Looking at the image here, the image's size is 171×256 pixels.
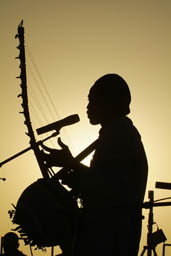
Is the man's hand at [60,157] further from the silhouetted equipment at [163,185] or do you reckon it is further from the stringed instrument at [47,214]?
the silhouetted equipment at [163,185]

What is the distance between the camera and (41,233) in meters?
4.65

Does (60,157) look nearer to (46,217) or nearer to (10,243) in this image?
(46,217)

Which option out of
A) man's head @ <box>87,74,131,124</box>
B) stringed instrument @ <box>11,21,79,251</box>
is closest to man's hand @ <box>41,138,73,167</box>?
stringed instrument @ <box>11,21,79,251</box>

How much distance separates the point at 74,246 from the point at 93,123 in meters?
1.08

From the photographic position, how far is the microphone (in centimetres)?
467

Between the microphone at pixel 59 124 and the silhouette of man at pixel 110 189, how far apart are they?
10.1 inches

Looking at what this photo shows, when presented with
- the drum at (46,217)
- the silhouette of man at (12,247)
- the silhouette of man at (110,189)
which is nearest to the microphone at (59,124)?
the silhouette of man at (110,189)

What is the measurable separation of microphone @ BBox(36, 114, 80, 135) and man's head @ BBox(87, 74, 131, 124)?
19cm

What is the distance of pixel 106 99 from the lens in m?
4.92

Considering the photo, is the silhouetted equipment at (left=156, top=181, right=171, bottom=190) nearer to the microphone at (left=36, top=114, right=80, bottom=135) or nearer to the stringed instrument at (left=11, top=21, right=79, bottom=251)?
the stringed instrument at (left=11, top=21, right=79, bottom=251)

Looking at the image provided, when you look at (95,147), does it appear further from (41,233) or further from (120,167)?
(41,233)

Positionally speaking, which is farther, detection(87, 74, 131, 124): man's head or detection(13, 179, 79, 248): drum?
detection(87, 74, 131, 124): man's head

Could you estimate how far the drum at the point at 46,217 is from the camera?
460 centimetres

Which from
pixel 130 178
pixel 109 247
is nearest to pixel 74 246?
Answer: pixel 109 247
